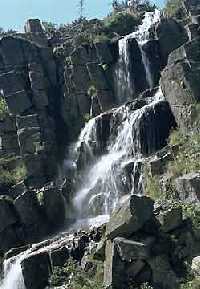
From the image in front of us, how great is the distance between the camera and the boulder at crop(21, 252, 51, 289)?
31.5 metres

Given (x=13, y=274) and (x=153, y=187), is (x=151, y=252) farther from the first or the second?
(x=13, y=274)

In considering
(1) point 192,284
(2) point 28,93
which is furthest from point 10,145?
(1) point 192,284

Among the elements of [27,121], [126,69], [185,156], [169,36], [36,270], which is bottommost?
[36,270]

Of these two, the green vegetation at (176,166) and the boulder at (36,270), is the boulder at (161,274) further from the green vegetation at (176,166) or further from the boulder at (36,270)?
the boulder at (36,270)

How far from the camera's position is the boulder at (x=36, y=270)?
31500 millimetres

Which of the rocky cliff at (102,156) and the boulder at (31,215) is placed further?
the boulder at (31,215)

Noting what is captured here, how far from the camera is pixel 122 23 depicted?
60.2 m

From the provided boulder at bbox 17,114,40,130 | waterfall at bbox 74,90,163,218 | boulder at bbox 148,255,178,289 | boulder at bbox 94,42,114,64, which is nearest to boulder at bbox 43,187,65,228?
waterfall at bbox 74,90,163,218

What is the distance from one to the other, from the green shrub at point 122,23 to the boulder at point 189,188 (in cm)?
3058

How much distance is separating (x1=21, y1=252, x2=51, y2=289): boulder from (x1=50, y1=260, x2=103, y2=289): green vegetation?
6.30 ft

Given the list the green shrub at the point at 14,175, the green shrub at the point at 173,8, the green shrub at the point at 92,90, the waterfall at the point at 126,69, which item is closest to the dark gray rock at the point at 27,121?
the green shrub at the point at 14,175

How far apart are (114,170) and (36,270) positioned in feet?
35.6

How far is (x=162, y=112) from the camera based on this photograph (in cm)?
4191

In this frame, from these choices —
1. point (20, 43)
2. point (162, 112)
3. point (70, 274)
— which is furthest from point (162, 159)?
point (20, 43)
